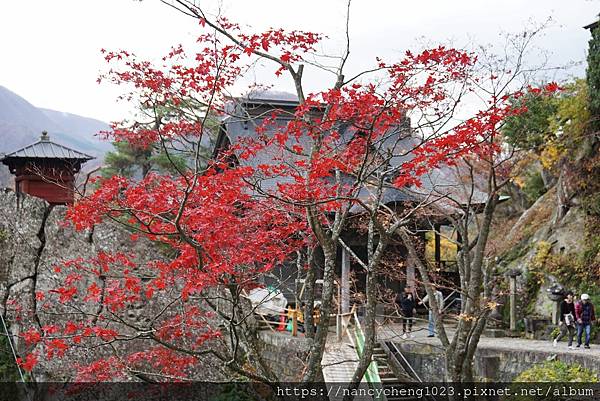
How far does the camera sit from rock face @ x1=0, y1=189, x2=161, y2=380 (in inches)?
538

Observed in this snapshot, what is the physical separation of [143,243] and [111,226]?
0.78 meters

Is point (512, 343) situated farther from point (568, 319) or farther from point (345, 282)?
point (345, 282)

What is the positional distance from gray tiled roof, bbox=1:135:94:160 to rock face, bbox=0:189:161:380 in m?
1.03

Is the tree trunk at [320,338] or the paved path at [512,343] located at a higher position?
the tree trunk at [320,338]

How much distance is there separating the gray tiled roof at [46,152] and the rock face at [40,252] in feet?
3.38

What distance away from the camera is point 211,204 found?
26.4ft

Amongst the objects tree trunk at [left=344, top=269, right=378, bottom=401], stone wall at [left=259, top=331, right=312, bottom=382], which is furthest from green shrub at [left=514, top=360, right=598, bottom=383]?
tree trunk at [left=344, top=269, right=378, bottom=401]

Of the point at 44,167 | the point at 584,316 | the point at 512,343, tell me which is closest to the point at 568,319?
the point at 584,316

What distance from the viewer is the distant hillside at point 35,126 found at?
174 feet

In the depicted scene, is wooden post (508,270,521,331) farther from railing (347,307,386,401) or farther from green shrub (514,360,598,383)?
railing (347,307,386,401)

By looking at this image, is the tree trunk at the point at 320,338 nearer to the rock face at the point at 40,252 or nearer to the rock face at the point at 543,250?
the rock face at the point at 40,252

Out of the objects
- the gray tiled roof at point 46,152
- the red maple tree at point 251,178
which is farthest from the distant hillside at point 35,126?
the red maple tree at point 251,178

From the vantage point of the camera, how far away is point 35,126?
6147 cm

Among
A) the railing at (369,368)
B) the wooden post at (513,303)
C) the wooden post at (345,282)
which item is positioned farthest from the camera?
the wooden post at (345,282)
